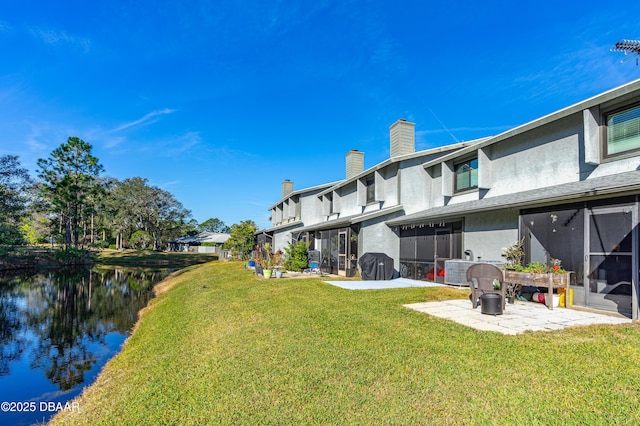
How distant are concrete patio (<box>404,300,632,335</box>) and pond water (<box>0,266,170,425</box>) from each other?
23.2ft

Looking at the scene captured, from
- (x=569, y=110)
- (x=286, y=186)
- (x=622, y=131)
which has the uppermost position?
(x=286, y=186)

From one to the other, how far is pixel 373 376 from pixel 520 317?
4311mm

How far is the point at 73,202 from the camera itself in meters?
41.9

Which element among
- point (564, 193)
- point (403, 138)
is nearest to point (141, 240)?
point (403, 138)

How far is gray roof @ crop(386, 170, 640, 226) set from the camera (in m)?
6.79

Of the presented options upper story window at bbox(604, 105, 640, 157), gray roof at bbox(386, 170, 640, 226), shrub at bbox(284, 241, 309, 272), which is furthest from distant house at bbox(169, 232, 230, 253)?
upper story window at bbox(604, 105, 640, 157)

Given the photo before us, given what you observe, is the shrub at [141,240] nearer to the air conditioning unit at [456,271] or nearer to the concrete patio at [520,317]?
the air conditioning unit at [456,271]

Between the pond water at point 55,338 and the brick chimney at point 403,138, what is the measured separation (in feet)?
44.7

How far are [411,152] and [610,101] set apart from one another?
346 inches

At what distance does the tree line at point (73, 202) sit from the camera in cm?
3659

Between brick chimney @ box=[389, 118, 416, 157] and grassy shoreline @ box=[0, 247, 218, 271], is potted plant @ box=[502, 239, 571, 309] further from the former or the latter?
grassy shoreline @ box=[0, 247, 218, 271]

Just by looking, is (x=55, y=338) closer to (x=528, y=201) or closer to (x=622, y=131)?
(x=528, y=201)

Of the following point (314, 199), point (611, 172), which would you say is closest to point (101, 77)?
point (314, 199)

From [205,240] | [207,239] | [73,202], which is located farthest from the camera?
[207,239]
